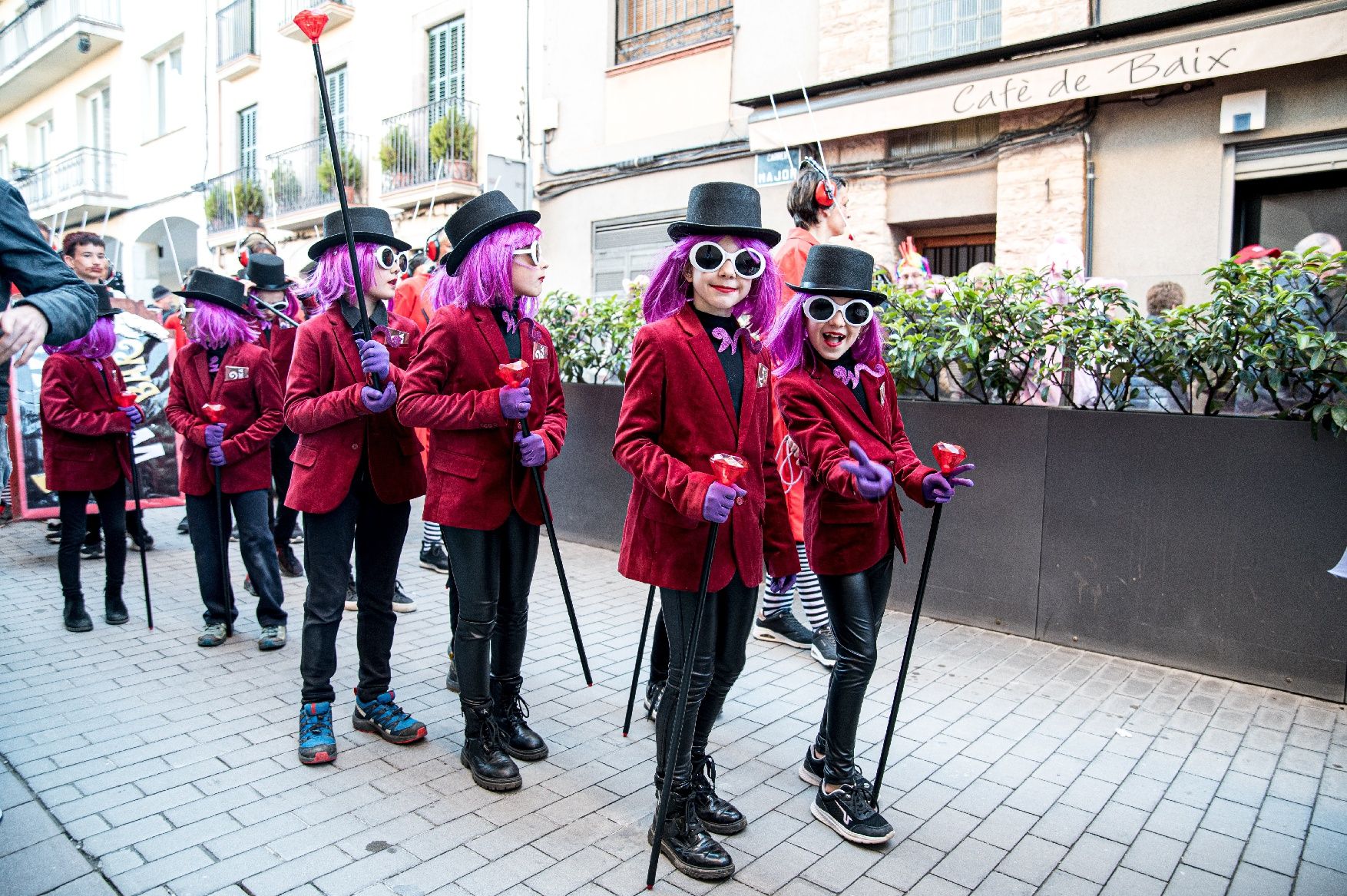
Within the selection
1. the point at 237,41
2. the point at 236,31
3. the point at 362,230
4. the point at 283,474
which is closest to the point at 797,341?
the point at 362,230

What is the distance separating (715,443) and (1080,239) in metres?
7.24

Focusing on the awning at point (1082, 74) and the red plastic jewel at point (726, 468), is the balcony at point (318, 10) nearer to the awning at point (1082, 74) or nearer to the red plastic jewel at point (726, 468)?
the awning at point (1082, 74)

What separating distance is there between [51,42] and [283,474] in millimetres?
24787

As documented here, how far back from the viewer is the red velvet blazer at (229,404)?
5.41 metres

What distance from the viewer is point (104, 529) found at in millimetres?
5941

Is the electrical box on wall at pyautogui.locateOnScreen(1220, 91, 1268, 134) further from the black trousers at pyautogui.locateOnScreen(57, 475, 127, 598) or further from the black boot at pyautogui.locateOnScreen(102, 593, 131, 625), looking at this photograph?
the black boot at pyautogui.locateOnScreen(102, 593, 131, 625)

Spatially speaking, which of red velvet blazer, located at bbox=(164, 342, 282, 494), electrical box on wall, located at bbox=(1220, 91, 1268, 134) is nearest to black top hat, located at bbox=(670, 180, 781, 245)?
red velvet blazer, located at bbox=(164, 342, 282, 494)

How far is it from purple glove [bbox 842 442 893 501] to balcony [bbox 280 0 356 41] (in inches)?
648

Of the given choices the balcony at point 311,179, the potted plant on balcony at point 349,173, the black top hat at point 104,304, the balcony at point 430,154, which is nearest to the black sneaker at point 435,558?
the black top hat at point 104,304

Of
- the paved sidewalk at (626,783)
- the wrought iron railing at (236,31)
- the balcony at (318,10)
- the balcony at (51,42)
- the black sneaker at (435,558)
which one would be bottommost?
the paved sidewalk at (626,783)

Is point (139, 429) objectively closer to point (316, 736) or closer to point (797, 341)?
point (316, 736)

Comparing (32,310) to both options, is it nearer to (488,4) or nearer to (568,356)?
(568,356)

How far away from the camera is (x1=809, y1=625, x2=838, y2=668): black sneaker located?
510 cm

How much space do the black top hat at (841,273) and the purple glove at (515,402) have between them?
1053 mm
